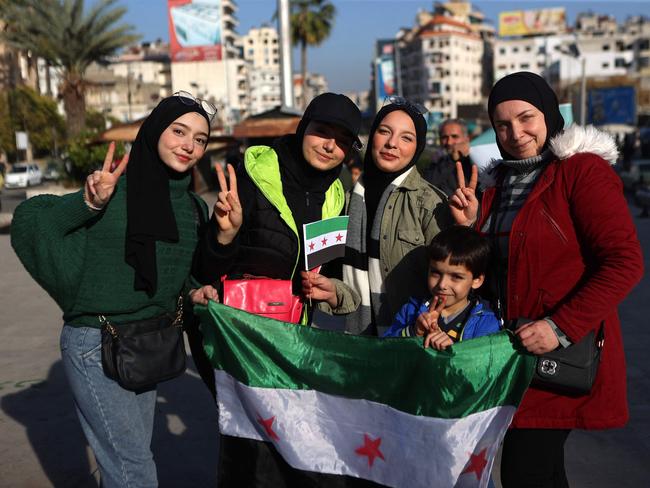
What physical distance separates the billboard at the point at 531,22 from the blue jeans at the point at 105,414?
159099 mm

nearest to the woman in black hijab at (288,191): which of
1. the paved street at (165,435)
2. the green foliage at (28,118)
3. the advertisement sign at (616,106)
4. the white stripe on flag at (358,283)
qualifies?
the white stripe on flag at (358,283)

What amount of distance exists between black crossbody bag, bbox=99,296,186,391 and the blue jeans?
0.18ft

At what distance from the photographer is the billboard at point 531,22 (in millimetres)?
153125

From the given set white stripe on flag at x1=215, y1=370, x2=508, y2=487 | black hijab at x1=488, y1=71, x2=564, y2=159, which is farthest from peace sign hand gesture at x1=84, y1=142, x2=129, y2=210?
black hijab at x1=488, y1=71, x2=564, y2=159

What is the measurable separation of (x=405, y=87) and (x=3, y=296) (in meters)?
150

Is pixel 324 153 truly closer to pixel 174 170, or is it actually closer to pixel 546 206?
pixel 174 170

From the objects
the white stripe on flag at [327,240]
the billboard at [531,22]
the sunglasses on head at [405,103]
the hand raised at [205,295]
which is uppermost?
the billboard at [531,22]

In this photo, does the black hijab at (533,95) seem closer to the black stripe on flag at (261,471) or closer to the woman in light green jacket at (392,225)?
the woman in light green jacket at (392,225)

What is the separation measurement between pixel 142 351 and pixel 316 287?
720mm

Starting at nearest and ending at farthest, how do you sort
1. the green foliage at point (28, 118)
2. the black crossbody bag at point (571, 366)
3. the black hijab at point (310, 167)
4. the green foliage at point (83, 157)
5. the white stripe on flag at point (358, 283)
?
1. the black crossbody bag at point (571, 366)
2. the black hijab at point (310, 167)
3. the white stripe on flag at point (358, 283)
4. the green foliage at point (83, 157)
5. the green foliage at point (28, 118)

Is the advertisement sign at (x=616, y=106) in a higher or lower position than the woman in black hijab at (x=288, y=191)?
higher

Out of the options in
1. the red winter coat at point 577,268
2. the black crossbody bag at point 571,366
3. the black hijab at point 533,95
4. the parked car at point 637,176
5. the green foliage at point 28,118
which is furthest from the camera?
the green foliage at point 28,118

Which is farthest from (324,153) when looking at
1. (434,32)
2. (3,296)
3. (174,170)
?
(434,32)

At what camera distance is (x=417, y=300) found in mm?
3115
